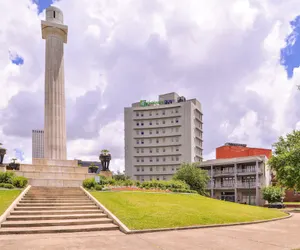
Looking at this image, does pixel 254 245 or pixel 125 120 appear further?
pixel 125 120

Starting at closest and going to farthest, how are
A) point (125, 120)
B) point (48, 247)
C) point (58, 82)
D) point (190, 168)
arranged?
point (48, 247)
point (58, 82)
point (190, 168)
point (125, 120)

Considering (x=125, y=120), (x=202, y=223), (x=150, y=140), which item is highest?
(x=125, y=120)

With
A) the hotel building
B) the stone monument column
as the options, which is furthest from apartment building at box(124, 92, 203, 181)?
the stone monument column

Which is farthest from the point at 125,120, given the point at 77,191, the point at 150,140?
the point at 77,191

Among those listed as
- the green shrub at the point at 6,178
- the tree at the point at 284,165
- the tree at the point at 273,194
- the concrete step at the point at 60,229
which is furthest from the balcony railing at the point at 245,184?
the concrete step at the point at 60,229

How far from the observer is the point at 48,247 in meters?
10.5

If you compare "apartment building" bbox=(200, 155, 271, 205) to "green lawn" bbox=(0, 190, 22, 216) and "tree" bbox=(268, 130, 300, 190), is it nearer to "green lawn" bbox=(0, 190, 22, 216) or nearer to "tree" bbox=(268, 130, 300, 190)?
"tree" bbox=(268, 130, 300, 190)

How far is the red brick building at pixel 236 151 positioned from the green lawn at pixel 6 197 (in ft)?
225

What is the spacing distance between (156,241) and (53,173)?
2115cm

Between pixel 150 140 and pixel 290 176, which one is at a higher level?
pixel 150 140

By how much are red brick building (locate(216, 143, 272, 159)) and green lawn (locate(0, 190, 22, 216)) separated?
68.5 metres

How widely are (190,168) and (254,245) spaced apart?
42252 millimetres

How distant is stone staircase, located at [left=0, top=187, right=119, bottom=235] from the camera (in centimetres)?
1387

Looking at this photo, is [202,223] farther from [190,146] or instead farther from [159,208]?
[190,146]
